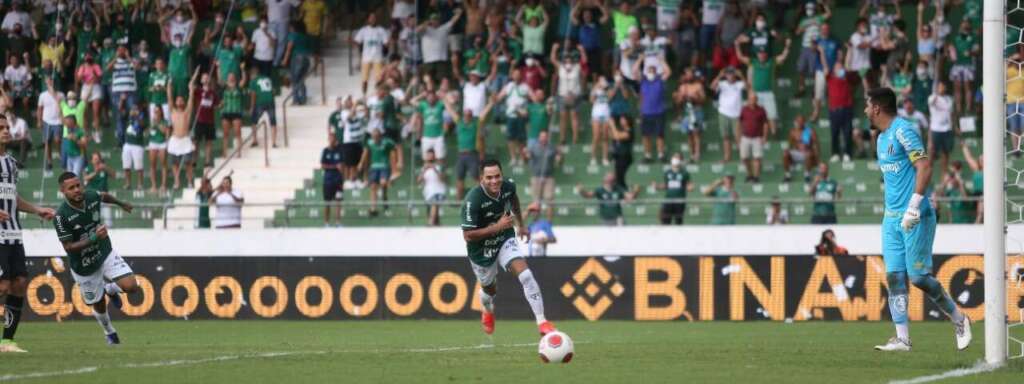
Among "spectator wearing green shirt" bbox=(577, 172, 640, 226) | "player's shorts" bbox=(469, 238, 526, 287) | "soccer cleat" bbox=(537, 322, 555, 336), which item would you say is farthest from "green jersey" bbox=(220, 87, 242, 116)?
"soccer cleat" bbox=(537, 322, 555, 336)

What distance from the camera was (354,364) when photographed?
1379 cm

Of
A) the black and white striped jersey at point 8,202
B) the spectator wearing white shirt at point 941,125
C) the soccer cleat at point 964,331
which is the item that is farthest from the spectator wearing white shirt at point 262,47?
the soccer cleat at point 964,331

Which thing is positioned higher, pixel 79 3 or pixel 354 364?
→ pixel 79 3

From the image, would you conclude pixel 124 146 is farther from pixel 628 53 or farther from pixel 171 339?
pixel 171 339

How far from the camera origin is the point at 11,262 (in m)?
17.0

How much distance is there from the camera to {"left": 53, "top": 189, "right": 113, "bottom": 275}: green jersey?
17.9 metres

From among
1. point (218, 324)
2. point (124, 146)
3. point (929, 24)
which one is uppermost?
point (929, 24)

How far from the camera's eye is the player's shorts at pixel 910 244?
46.7ft

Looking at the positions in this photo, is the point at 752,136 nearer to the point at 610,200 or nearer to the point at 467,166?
the point at 610,200

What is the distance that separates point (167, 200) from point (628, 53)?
9.48 metres

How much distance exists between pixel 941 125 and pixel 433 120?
31.3ft

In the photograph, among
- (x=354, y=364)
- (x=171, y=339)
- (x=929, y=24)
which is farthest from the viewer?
(x=929, y=24)

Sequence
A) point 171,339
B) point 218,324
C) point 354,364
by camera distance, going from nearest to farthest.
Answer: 1. point 354,364
2. point 171,339
3. point 218,324

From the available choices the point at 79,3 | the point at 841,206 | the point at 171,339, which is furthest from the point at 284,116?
the point at 171,339
